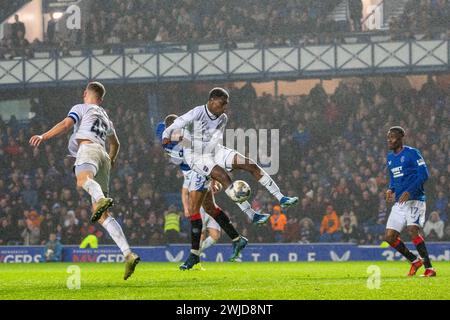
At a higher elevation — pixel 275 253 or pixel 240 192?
pixel 240 192

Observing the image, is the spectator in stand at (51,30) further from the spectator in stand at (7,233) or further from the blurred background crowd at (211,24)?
the spectator in stand at (7,233)

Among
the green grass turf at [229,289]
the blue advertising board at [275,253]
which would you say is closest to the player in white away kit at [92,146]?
the green grass turf at [229,289]

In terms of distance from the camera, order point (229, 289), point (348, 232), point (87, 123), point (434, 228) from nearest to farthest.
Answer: point (229, 289) → point (87, 123) → point (434, 228) → point (348, 232)

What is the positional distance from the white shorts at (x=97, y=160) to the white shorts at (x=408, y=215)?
15.4 feet

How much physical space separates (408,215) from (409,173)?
0.64 m

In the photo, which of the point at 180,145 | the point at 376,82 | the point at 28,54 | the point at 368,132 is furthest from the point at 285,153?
the point at 180,145

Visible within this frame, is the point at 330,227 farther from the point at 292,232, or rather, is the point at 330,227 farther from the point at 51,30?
the point at 51,30

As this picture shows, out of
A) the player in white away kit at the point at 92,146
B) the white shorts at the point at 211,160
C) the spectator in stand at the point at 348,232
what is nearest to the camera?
the player in white away kit at the point at 92,146

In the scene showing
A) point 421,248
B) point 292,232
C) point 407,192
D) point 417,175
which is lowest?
point 292,232

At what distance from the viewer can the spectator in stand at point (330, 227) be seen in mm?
24892

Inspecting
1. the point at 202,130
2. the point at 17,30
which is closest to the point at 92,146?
the point at 202,130

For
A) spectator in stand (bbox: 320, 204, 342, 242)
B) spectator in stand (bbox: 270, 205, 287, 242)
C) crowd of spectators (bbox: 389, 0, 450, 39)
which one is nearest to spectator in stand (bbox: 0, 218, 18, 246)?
spectator in stand (bbox: 270, 205, 287, 242)

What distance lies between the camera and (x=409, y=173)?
14047 millimetres

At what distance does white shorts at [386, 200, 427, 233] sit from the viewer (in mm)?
14148
